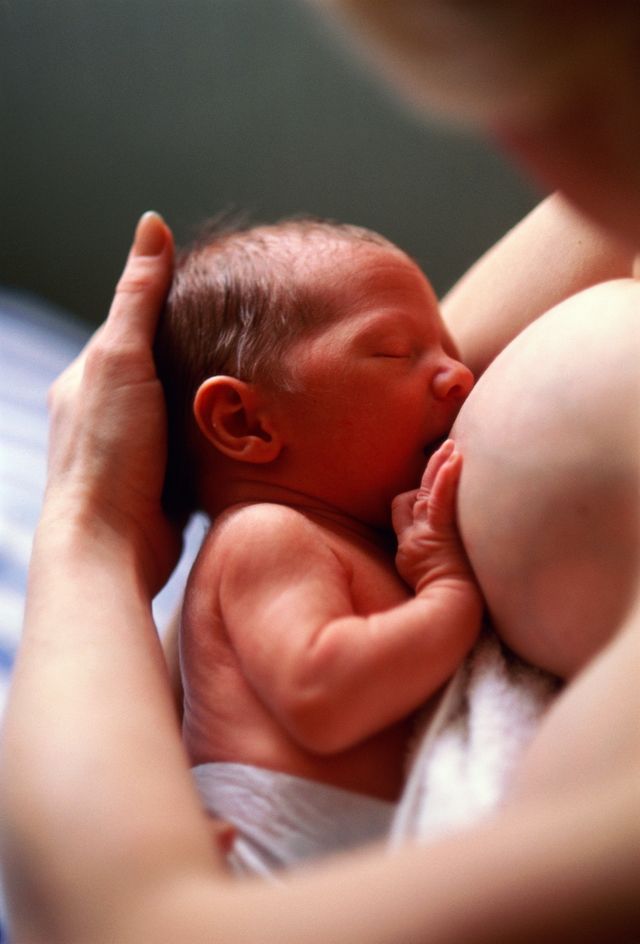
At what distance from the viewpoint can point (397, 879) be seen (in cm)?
31

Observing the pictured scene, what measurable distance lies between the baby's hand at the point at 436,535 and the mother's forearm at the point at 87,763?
0.15 m

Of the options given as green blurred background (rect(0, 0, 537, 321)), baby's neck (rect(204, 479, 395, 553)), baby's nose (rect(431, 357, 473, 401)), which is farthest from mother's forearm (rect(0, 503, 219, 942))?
green blurred background (rect(0, 0, 537, 321))

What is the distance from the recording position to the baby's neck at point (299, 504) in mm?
650

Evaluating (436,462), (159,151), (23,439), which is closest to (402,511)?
(436,462)

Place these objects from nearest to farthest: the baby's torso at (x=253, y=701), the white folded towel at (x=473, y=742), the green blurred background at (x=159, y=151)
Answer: the white folded towel at (x=473, y=742), the baby's torso at (x=253, y=701), the green blurred background at (x=159, y=151)

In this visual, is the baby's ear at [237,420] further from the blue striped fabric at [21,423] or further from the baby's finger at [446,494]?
the blue striped fabric at [21,423]

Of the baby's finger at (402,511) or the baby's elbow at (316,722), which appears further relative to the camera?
the baby's finger at (402,511)

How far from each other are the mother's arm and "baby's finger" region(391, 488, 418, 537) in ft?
0.48

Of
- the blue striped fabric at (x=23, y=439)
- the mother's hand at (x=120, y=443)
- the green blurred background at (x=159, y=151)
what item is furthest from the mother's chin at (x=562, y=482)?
the green blurred background at (x=159, y=151)

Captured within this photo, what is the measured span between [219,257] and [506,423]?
308mm

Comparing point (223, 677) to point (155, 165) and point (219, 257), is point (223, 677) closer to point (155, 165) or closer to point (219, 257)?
point (219, 257)

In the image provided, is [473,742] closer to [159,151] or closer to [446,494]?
[446,494]

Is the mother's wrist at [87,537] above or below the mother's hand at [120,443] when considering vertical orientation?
below

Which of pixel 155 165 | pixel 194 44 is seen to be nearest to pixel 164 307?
pixel 194 44
